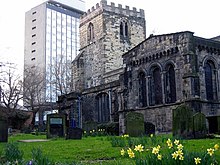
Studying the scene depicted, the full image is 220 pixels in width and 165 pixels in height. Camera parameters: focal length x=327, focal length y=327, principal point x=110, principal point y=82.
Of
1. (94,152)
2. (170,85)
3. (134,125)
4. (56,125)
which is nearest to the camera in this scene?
(94,152)

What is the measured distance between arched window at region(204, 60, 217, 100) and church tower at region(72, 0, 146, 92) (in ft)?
54.6

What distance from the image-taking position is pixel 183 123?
540 inches

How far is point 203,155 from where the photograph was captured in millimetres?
4137

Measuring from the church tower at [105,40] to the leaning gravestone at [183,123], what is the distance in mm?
26783

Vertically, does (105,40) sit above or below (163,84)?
above

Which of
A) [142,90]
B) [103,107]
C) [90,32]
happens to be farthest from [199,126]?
[90,32]

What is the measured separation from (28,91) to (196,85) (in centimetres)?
2922

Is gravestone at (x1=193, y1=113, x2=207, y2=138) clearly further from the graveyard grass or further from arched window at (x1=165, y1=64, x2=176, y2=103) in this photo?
arched window at (x1=165, y1=64, x2=176, y2=103)

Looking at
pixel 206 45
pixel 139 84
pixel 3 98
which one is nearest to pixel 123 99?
pixel 139 84

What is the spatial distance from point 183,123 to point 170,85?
38.7 ft

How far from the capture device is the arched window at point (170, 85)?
2498 cm

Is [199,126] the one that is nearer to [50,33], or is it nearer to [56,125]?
[56,125]

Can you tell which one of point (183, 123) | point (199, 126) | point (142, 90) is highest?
point (142, 90)

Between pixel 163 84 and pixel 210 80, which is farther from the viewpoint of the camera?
pixel 163 84
